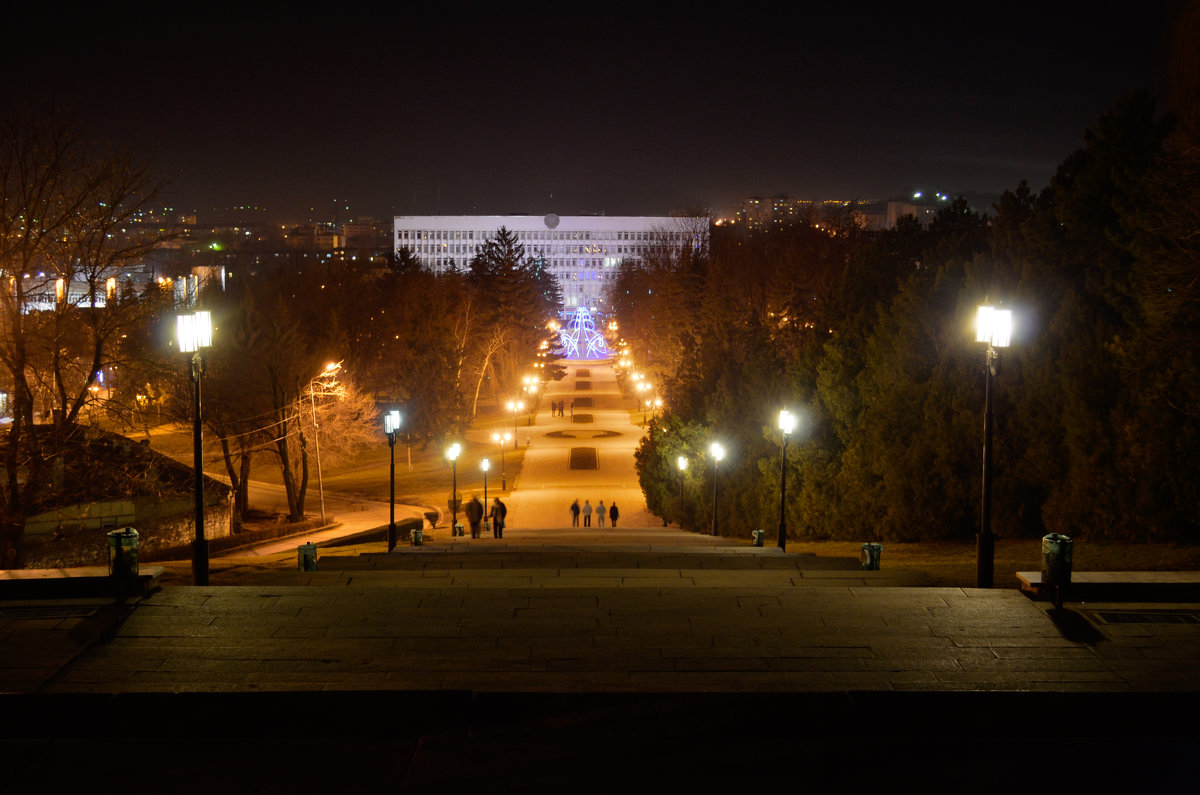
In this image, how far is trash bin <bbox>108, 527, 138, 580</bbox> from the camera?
29.0ft

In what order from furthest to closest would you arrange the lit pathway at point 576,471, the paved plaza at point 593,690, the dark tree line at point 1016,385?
the lit pathway at point 576,471 < the dark tree line at point 1016,385 < the paved plaza at point 593,690

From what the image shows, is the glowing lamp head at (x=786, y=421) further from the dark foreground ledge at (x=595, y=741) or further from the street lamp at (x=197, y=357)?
the dark foreground ledge at (x=595, y=741)

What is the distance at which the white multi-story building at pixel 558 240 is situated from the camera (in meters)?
150

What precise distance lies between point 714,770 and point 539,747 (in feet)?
3.80

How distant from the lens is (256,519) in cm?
3759

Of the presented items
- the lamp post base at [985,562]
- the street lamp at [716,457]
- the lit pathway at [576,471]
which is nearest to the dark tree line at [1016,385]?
the street lamp at [716,457]

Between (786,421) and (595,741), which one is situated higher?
(786,421)

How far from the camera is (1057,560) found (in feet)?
28.7

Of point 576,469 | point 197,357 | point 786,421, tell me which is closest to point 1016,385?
point 786,421

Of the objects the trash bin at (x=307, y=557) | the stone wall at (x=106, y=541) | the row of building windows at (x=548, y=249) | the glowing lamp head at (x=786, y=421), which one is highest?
the row of building windows at (x=548, y=249)

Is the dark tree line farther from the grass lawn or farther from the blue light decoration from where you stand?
the blue light decoration

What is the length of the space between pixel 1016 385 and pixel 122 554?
17375 millimetres

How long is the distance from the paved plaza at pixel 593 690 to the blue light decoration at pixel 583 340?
106 metres

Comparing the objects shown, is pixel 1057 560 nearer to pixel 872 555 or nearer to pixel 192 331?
pixel 872 555
